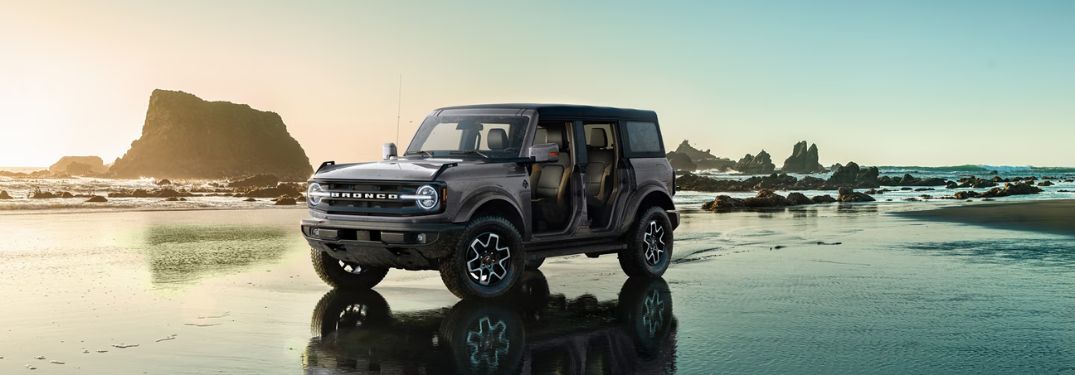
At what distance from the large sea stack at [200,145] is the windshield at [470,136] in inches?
7015

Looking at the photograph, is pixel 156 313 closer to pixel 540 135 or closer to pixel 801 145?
pixel 540 135

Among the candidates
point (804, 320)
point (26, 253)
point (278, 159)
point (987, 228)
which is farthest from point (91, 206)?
point (278, 159)

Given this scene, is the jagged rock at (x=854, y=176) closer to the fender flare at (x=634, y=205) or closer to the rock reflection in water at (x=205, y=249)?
the rock reflection in water at (x=205, y=249)

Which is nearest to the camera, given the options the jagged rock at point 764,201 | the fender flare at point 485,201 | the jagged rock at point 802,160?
the fender flare at point 485,201

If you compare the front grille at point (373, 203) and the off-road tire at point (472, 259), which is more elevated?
the front grille at point (373, 203)

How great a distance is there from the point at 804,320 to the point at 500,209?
344 cm

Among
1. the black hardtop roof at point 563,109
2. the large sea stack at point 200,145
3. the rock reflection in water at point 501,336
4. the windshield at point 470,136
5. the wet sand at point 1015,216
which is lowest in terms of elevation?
the rock reflection in water at point 501,336

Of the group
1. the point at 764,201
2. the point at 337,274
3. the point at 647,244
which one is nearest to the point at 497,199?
the point at 337,274

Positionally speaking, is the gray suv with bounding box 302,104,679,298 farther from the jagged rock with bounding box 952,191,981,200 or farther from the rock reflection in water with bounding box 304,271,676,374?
the jagged rock with bounding box 952,191,981,200

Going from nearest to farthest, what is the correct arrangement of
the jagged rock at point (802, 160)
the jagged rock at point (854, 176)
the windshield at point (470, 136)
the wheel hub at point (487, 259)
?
the wheel hub at point (487, 259) < the windshield at point (470, 136) < the jagged rock at point (854, 176) < the jagged rock at point (802, 160)

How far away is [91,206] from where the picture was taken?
98.7 feet

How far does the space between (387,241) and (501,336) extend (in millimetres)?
2198

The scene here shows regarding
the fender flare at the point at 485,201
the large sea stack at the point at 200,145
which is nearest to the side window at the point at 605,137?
the fender flare at the point at 485,201

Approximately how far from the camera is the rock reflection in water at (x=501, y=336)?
7.01 meters
